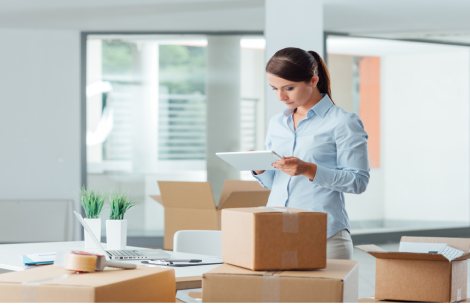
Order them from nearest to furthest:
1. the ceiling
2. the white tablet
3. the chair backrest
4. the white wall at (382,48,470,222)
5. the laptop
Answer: the white tablet < the laptop < the chair backrest < the ceiling < the white wall at (382,48,470,222)

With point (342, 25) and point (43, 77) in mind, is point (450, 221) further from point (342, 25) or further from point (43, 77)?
point (43, 77)

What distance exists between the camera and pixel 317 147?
3.00 meters

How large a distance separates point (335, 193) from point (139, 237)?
5.78 m

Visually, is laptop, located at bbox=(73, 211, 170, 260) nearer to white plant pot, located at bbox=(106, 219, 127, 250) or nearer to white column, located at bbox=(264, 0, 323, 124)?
white plant pot, located at bbox=(106, 219, 127, 250)

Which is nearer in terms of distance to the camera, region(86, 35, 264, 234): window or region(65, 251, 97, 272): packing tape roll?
region(65, 251, 97, 272): packing tape roll

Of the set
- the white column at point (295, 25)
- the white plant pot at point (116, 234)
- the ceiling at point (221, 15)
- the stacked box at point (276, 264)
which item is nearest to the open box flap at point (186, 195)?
the white column at point (295, 25)

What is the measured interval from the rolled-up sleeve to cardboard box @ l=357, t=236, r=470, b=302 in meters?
0.21

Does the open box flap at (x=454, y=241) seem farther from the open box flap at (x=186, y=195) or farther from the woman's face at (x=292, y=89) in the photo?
the open box flap at (x=186, y=195)

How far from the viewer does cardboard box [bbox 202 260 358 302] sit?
215 centimetres

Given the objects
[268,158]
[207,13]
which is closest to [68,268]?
[268,158]

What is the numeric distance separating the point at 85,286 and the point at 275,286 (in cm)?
46

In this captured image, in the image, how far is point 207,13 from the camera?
24.8ft

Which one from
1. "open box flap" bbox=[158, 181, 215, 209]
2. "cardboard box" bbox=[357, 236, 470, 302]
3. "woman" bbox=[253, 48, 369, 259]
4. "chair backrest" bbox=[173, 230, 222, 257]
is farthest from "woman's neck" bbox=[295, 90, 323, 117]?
"open box flap" bbox=[158, 181, 215, 209]

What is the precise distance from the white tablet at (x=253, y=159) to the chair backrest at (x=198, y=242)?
111 cm
